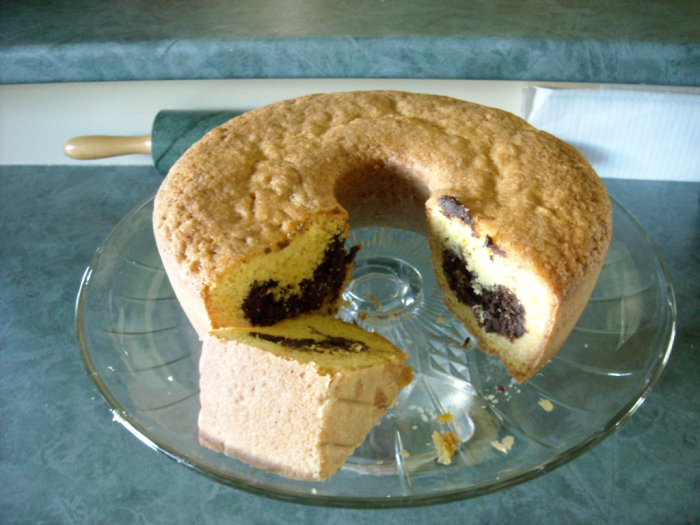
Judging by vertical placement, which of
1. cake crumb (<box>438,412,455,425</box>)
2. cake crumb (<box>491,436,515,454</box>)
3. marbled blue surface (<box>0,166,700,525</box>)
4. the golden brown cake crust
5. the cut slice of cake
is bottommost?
marbled blue surface (<box>0,166,700,525</box>)

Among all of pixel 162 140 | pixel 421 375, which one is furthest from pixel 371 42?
pixel 421 375

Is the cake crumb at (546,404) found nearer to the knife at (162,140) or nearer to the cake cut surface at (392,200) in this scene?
the cake cut surface at (392,200)

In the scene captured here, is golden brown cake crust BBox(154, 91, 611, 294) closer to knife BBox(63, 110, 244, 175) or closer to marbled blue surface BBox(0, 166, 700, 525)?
marbled blue surface BBox(0, 166, 700, 525)

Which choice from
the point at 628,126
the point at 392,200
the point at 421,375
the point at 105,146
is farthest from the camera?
the point at 105,146

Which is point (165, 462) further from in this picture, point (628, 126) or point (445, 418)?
point (628, 126)

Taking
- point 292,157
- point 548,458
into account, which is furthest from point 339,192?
point 548,458

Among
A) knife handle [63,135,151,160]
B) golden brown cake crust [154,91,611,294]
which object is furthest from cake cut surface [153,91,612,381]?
knife handle [63,135,151,160]

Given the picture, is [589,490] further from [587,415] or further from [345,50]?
[345,50]

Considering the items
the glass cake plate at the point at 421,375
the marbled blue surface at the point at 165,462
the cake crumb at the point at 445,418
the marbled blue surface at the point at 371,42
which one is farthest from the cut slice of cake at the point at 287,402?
the marbled blue surface at the point at 371,42
